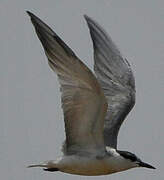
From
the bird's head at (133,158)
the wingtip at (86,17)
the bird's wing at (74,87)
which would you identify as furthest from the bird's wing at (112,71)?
the bird's wing at (74,87)

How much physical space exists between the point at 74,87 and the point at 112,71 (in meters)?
3.54

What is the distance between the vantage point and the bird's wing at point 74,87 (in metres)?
9.40

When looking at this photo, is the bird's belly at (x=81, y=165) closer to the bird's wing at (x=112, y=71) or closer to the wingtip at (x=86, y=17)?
the bird's wing at (x=112, y=71)

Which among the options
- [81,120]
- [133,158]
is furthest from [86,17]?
[81,120]

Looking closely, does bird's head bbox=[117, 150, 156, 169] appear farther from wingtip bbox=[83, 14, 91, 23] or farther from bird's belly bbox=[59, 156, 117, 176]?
wingtip bbox=[83, 14, 91, 23]

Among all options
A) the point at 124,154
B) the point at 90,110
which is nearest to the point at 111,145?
the point at 124,154

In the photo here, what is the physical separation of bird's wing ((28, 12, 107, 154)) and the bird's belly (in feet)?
1.13

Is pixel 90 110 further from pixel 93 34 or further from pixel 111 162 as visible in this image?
pixel 93 34

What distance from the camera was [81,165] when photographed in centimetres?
995

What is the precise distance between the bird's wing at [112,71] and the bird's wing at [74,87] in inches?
88.0

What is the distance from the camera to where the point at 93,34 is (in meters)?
12.9

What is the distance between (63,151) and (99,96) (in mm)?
922

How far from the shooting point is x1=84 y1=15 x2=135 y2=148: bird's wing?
40.2ft

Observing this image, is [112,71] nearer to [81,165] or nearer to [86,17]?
[86,17]
